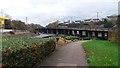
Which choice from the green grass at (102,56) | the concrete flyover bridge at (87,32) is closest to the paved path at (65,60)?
the green grass at (102,56)

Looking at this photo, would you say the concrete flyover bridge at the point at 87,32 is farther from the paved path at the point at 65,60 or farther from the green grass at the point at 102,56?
the paved path at the point at 65,60

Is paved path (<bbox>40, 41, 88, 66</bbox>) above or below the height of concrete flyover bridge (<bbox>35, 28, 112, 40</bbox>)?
above

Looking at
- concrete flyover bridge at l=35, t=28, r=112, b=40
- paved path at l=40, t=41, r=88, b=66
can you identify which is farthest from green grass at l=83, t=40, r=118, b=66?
concrete flyover bridge at l=35, t=28, r=112, b=40

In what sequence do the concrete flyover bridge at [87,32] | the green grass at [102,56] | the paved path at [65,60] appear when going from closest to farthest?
1. the green grass at [102,56]
2. the paved path at [65,60]
3. the concrete flyover bridge at [87,32]

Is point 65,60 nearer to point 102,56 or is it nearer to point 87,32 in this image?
point 102,56

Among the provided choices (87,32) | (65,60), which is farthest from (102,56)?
(87,32)

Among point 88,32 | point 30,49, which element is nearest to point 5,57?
point 30,49

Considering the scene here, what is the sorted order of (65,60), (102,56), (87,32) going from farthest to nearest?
(87,32) < (102,56) < (65,60)

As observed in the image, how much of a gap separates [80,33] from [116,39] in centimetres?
8129

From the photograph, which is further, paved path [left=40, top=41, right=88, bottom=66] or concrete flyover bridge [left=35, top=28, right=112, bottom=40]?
concrete flyover bridge [left=35, top=28, right=112, bottom=40]

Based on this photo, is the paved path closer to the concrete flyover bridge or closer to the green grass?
the green grass

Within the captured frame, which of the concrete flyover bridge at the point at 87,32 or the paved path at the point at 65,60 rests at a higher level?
the paved path at the point at 65,60

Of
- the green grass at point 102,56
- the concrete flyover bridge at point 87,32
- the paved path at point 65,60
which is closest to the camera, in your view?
the green grass at point 102,56

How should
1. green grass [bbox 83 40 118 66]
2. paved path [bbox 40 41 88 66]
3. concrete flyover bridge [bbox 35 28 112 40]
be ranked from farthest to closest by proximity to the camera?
concrete flyover bridge [bbox 35 28 112 40] < paved path [bbox 40 41 88 66] < green grass [bbox 83 40 118 66]
